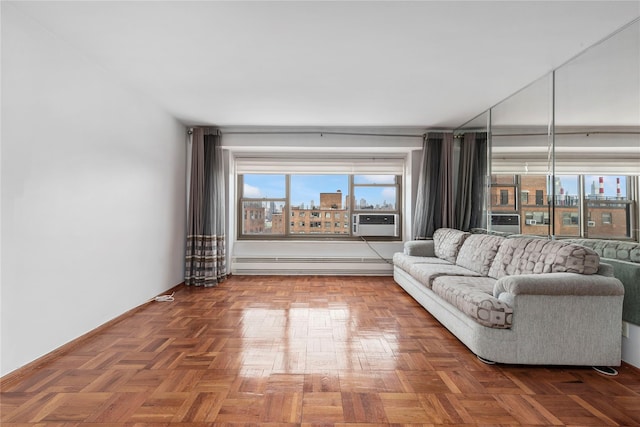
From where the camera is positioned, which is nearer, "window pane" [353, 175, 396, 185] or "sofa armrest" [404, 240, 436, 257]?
"sofa armrest" [404, 240, 436, 257]

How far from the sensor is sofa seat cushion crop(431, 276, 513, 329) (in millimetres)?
2488

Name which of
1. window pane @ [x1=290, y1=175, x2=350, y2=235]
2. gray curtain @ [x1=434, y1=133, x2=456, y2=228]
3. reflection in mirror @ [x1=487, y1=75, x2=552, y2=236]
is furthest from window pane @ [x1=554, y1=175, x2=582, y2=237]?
window pane @ [x1=290, y1=175, x2=350, y2=235]

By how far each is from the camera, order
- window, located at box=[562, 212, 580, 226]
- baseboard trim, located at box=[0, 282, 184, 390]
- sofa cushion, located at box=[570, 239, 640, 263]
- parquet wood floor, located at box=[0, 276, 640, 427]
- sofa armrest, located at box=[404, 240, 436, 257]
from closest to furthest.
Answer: parquet wood floor, located at box=[0, 276, 640, 427] < baseboard trim, located at box=[0, 282, 184, 390] < sofa cushion, located at box=[570, 239, 640, 263] < window, located at box=[562, 212, 580, 226] < sofa armrest, located at box=[404, 240, 436, 257]

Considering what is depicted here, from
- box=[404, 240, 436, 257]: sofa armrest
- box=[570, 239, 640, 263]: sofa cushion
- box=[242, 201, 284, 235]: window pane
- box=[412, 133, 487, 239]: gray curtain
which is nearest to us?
box=[570, 239, 640, 263]: sofa cushion

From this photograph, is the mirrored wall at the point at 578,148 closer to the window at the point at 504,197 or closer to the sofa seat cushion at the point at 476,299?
the window at the point at 504,197

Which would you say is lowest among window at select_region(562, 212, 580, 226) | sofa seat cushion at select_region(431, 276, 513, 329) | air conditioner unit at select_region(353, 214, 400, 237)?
sofa seat cushion at select_region(431, 276, 513, 329)

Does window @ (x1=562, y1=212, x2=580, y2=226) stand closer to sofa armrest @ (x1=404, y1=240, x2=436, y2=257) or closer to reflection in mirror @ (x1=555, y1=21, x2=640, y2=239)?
reflection in mirror @ (x1=555, y1=21, x2=640, y2=239)

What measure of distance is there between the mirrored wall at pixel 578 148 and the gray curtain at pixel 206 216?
406 centimetres

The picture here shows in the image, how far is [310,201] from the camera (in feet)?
20.9

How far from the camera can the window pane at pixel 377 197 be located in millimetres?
6340

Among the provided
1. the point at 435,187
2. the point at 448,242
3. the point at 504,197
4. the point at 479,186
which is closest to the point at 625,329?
the point at 504,197

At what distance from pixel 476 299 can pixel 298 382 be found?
1466 mm

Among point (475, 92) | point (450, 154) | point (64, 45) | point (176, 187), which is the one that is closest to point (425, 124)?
point (450, 154)

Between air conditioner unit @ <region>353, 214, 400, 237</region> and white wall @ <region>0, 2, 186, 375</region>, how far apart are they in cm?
342
